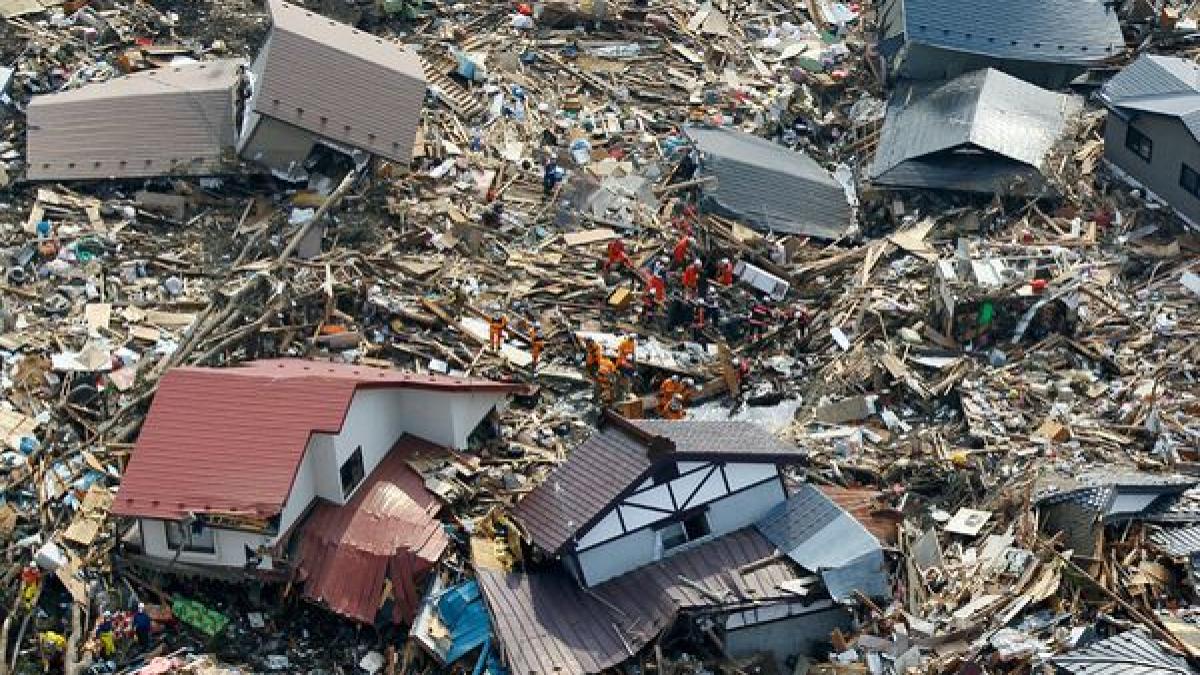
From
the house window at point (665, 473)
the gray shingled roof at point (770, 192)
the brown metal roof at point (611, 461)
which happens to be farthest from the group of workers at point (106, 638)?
the gray shingled roof at point (770, 192)

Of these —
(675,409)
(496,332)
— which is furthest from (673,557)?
(496,332)

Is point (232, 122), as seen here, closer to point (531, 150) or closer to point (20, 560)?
point (531, 150)

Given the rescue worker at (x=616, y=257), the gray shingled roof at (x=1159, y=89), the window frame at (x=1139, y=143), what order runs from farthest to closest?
the window frame at (x=1139, y=143) < the gray shingled roof at (x=1159, y=89) < the rescue worker at (x=616, y=257)

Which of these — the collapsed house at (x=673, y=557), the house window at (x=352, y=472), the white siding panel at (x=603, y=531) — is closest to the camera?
the collapsed house at (x=673, y=557)

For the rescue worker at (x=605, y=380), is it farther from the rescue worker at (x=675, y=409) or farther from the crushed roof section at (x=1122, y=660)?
the crushed roof section at (x=1122, y=660)

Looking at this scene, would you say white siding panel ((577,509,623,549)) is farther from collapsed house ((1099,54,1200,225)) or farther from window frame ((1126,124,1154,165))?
window frame ((1126,124,1154,165))

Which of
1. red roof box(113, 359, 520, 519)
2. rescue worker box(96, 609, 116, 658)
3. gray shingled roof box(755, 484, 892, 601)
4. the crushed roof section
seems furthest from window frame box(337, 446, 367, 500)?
the crushed roof section

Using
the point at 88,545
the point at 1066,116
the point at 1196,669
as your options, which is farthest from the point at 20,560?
the point at 1066,116
